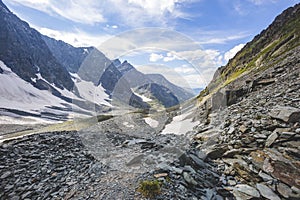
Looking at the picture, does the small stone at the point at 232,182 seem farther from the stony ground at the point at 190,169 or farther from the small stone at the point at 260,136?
the small stone at the point at 260,136

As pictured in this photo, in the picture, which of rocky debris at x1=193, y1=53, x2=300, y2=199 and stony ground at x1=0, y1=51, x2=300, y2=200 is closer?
stony ground at x1=0, y1=51, x2=300, y2=200

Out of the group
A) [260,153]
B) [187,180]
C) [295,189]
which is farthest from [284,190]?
[187,180]

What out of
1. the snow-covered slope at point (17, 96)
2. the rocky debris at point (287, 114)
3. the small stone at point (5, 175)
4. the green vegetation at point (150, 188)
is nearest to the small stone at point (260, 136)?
the rocky debris at point (287, 114)

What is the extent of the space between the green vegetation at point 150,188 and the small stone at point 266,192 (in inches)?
194

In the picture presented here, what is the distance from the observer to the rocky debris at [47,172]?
408 inches

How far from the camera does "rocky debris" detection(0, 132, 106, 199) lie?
34.0 ft

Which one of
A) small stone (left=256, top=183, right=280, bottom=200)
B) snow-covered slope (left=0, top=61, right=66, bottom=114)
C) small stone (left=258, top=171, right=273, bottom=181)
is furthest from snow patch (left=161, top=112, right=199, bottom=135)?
snow-covered slope (left=0, top=61, right=66, bottom=114)

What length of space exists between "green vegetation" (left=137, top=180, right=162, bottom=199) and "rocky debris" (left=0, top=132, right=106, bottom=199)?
2081 millimetres

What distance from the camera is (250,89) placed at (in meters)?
27.2

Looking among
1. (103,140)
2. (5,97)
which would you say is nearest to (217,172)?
(103,140)

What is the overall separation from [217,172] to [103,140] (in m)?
14.9

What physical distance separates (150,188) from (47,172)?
306 inches

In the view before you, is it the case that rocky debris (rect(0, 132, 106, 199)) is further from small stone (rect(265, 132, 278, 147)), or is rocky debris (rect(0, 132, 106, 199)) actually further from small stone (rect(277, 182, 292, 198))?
small stone (rect(265, 132, 278, 147))

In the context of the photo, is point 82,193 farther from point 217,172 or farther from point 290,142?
point 290,142
